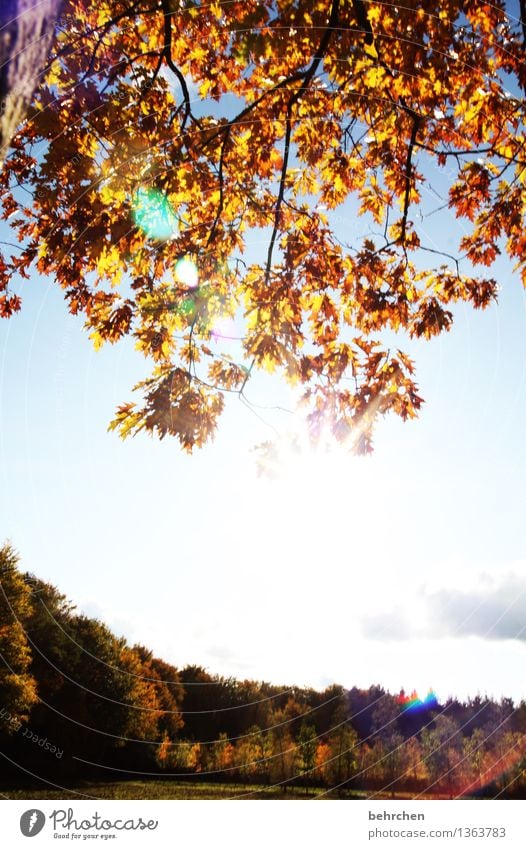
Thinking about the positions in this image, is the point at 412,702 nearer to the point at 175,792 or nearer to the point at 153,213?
the point at 175,792

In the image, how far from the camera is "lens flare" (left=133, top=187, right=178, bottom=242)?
18.2ft

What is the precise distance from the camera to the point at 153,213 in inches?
226

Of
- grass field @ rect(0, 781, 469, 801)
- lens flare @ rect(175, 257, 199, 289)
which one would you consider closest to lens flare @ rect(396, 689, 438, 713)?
grass field @ rect(0, 781, 469, 801)

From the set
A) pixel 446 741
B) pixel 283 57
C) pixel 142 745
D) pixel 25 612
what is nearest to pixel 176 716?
pixel 142 745

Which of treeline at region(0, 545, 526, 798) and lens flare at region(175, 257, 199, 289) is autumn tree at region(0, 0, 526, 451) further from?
treeline at region(0, 545, 526, 798)

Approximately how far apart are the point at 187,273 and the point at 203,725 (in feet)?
27.7

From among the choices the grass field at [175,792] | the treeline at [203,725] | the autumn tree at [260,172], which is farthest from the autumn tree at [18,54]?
the treeline at [203,725]

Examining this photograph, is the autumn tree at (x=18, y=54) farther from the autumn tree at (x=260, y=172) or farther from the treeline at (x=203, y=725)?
the treeline at (x=203, y=725)

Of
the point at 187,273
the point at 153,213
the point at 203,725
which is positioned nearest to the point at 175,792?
the point at 203,725

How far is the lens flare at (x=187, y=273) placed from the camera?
6.43 m

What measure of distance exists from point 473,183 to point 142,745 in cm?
1117

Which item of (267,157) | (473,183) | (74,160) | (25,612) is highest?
(267,157)

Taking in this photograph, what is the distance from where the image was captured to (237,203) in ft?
21.1
